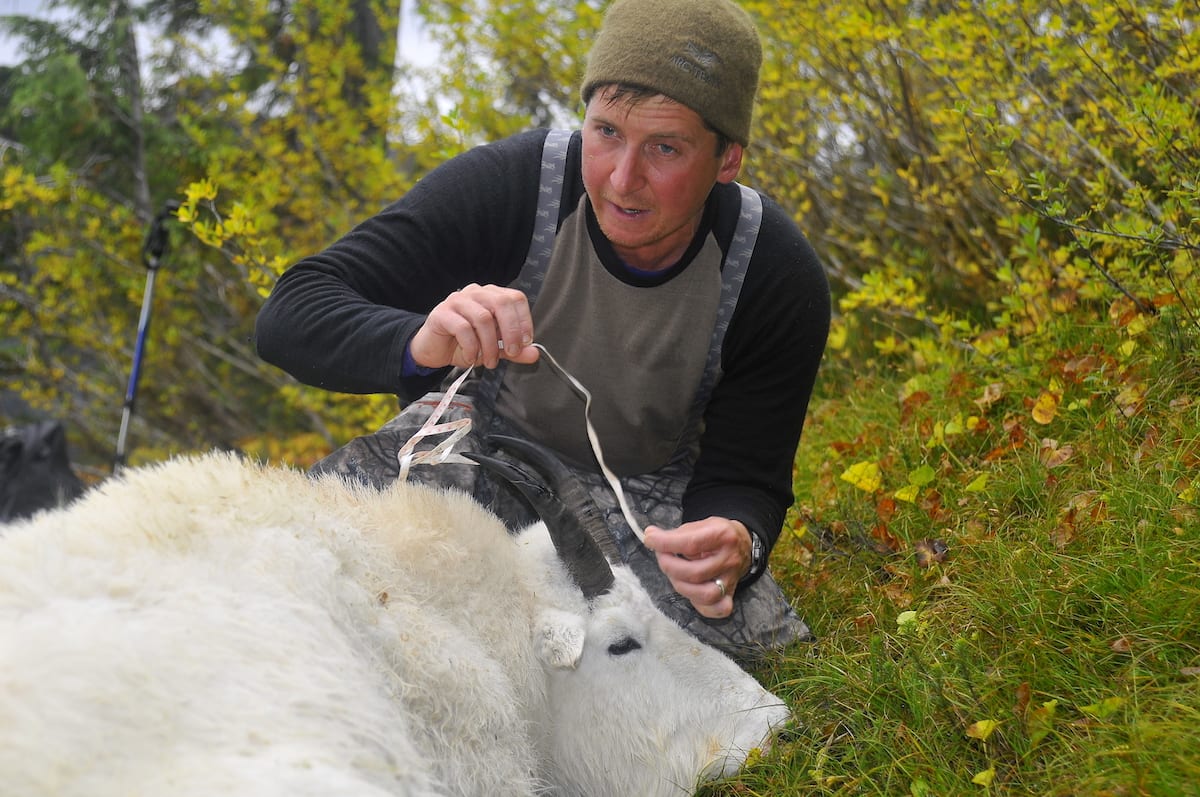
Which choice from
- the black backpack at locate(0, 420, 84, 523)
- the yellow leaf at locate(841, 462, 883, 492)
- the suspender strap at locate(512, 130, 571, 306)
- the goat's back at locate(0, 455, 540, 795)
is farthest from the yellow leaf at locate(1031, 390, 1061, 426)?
the black backpack at locate(0, 420, 84, 523)

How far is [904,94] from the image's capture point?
5.12m

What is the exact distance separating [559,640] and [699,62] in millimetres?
1670

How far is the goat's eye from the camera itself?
9.12 ft

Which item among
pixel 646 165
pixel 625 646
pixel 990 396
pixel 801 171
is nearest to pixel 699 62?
pixel 646 165

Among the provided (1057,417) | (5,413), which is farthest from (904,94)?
(5,413)

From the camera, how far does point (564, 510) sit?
8.93ft

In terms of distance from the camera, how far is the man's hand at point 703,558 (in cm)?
281

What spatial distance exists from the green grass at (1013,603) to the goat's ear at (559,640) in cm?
63

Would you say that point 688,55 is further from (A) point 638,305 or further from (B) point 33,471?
(B) point 33,471

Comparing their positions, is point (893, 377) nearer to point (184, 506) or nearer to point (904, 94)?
point (904, 94)

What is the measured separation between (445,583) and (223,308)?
8.75 m

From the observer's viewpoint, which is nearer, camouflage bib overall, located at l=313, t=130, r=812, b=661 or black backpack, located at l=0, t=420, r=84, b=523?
camouflage bib overall, located at l=313, t=130, r=812, b=661

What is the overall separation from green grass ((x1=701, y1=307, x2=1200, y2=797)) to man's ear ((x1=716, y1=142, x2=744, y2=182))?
1408mm

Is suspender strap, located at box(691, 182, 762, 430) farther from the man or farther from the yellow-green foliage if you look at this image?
the yellow-green foliage
